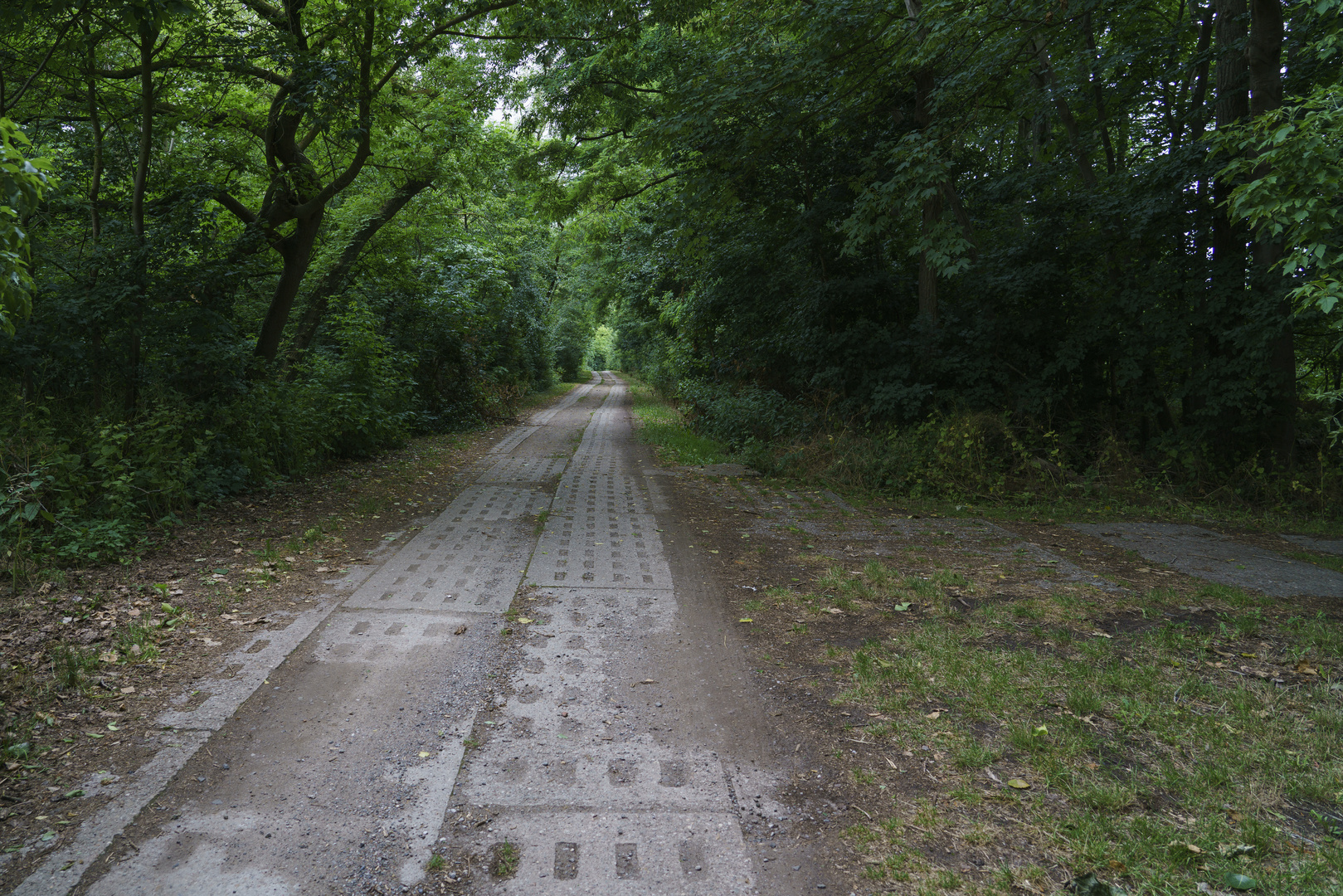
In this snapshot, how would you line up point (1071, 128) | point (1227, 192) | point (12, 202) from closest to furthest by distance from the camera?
point (12, 202) → point (1227, 192) → point (1071, 128)

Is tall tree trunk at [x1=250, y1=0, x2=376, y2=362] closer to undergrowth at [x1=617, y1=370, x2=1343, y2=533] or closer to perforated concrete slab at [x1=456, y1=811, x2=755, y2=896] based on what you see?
undergrowth at [x1=617, y1=370, x2=1343, y2=533]

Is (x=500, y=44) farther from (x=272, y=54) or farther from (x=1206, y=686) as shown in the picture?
(x=1206, y=686)

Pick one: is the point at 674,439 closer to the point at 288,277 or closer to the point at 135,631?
the point at 288,277

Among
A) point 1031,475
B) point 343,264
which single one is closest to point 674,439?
point 343,264

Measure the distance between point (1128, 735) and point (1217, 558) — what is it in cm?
429

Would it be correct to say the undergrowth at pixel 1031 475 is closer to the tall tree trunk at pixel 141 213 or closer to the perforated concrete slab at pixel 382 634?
the perforated concrete slab at pixel 382 634

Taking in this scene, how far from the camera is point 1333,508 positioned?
8.21 meters

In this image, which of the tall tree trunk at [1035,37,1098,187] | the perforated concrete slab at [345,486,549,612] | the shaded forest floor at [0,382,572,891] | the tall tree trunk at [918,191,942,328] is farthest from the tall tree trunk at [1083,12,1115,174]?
the shaded forest floor at [0,382,572,891]

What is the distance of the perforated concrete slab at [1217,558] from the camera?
5.62 m

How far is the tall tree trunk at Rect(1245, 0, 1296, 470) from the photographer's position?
777 cm

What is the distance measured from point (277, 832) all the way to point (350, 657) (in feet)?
5.07

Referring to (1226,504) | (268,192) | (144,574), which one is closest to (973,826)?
(144,574)

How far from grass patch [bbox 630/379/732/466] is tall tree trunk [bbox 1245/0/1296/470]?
7.65 meters

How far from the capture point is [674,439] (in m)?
15.4
